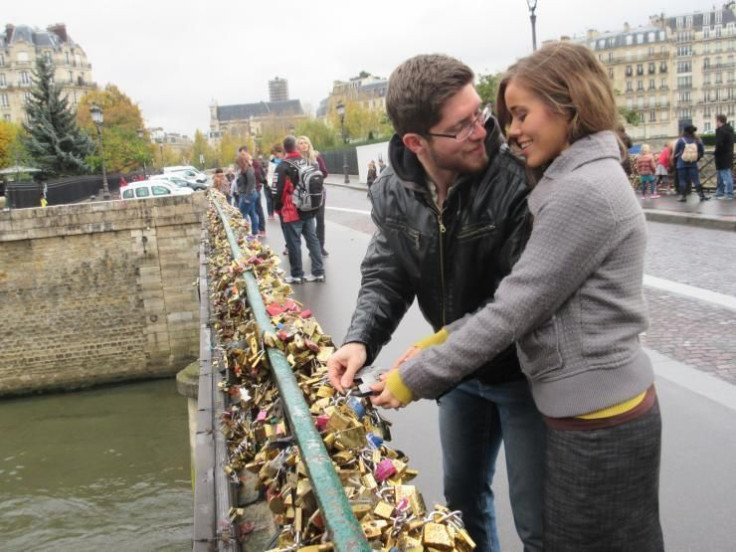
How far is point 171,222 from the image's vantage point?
21.8 m

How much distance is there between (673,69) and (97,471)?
97559mm

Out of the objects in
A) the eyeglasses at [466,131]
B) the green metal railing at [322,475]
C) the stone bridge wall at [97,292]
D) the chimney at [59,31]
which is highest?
the chimney at [59,31]

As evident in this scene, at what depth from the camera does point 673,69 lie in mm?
95438

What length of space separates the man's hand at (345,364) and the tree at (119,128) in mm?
54511

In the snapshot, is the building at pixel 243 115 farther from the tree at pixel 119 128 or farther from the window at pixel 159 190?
the window at pixel 159 190

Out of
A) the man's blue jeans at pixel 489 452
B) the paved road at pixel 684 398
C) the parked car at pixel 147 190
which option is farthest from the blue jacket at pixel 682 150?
the parked car at pixel 147 190

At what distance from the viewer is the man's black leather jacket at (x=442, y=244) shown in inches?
79.7

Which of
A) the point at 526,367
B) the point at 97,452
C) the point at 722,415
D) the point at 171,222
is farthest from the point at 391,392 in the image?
the point at 171,222

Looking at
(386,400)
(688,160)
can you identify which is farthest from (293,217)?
(688,160)

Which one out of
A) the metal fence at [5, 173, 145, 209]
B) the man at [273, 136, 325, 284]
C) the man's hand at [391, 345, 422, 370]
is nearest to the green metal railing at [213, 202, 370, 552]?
the man's hand at [391, 345, 422, 370]

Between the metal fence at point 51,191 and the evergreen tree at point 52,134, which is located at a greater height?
the evergreen tree at point 52,134

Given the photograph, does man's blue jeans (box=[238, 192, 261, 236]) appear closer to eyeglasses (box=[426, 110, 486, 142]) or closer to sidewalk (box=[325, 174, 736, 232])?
sidewalk (box=[325, 174, 736, 232])

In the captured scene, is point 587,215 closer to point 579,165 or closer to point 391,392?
point 579,165

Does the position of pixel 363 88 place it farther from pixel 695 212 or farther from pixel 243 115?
pixel 695 212
